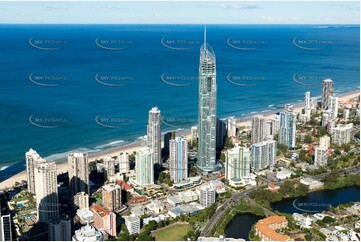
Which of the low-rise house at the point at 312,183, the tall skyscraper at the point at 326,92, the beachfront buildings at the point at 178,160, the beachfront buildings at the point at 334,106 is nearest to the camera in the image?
the low-rise house at the point at 312,183

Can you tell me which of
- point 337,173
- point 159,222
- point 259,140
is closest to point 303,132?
point 259,140

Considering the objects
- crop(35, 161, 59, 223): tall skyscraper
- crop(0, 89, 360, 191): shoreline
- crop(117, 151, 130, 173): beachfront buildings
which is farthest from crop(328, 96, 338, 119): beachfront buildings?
crop(35, 161, 59, 223): tall skyscraper

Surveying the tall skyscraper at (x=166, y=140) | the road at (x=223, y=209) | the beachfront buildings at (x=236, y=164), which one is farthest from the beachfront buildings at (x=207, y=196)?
the tall skyscraper at (x=166, y=140)

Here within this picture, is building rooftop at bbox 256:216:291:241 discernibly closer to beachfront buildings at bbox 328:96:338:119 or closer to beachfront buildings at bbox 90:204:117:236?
beachfront buildings at bbox 90:204:117:236

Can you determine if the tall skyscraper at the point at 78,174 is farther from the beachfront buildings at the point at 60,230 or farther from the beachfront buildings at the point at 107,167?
the beachfront buildings at the point at 60,230

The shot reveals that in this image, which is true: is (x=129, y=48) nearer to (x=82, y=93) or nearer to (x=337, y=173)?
(x=82, y=93)
